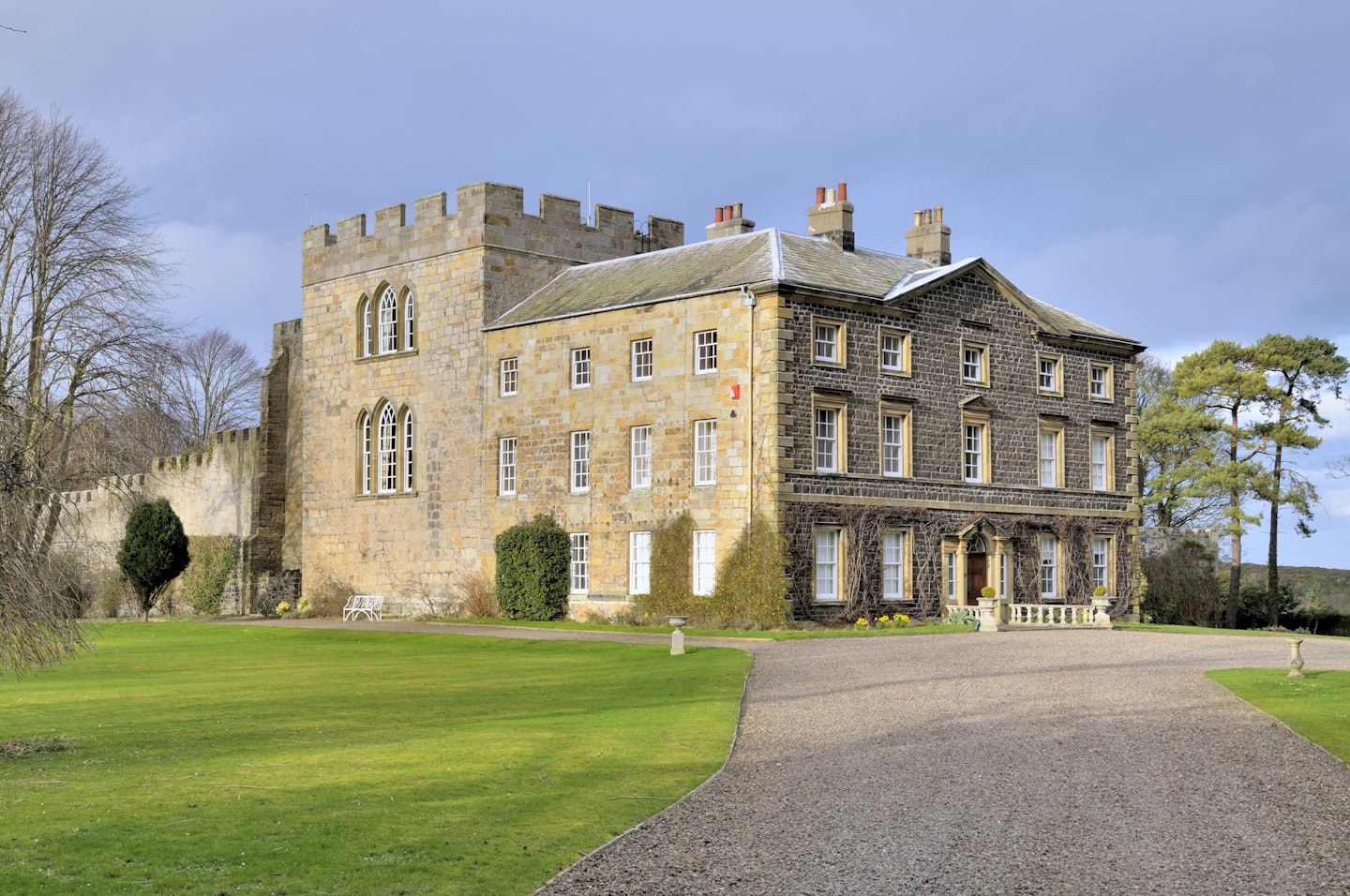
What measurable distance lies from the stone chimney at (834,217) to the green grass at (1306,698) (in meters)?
18.0

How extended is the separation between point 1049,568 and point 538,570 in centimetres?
1253

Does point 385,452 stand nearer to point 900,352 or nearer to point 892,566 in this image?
point 900,352

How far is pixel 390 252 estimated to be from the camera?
132 feet

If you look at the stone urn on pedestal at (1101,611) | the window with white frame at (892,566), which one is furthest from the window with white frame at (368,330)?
the stone urn on pedestal at (1101,611)

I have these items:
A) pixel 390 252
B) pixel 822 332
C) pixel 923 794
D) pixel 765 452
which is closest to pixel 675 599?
pixel 765 452

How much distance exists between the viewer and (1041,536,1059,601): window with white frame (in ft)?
120

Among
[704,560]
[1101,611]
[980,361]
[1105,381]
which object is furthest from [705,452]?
[1105,381]

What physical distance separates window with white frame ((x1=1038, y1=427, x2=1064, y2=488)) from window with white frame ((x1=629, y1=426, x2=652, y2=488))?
1028 centimetres

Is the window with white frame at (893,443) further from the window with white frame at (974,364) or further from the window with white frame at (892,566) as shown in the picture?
the window with white frame at (974,364)

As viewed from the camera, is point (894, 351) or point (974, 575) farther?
point (974, 575)

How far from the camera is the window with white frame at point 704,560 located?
31703 millimetres

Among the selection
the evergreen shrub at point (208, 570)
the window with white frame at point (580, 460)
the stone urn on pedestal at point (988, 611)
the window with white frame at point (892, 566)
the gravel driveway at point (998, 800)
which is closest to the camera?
the gravel driveway at point (998, 800)

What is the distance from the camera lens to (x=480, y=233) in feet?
123

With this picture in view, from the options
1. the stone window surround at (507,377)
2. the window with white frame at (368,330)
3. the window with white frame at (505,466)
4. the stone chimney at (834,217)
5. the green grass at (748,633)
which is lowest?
the green grass at (748,633)
